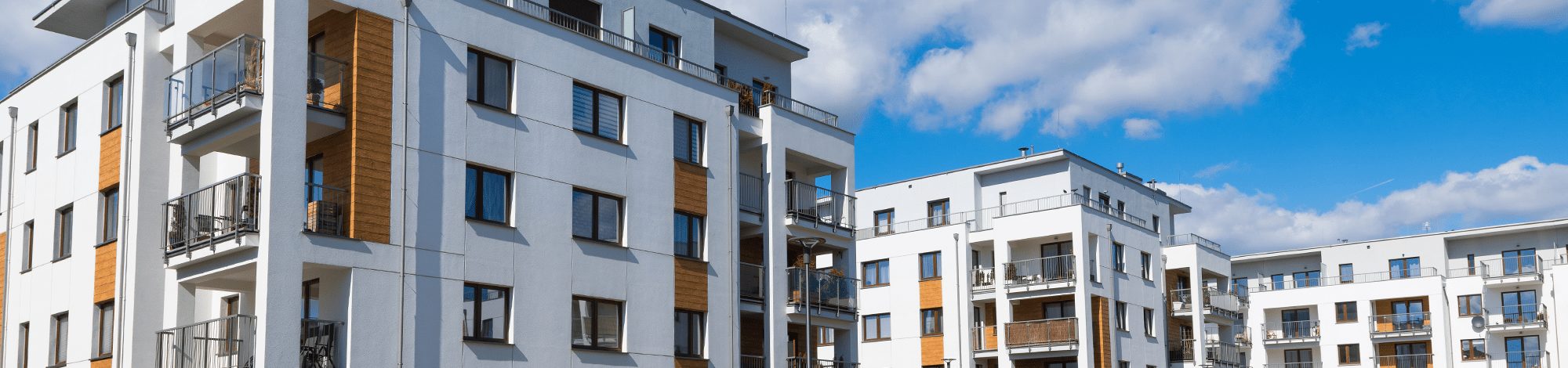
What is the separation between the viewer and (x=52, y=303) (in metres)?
30.6

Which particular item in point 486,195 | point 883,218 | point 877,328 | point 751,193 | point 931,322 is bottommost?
point 877,328

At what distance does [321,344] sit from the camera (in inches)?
944

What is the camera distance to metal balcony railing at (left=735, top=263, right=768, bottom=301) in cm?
3359

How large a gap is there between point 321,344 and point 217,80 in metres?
4.98

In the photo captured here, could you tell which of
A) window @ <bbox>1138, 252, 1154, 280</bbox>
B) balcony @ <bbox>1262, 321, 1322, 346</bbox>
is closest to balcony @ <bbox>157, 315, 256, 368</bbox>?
window @ <bbox>1138, 252, 1154, 280</bbox>

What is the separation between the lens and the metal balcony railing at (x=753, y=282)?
33594 millimetres

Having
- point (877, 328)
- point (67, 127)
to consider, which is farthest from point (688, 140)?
point (877, 328)

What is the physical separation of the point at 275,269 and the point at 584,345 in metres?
→ 7.15

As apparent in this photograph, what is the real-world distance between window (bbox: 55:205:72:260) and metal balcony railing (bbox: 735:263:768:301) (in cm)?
1470

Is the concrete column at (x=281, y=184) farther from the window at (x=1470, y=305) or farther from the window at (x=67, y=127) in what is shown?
the window at (x=1470, y=305)

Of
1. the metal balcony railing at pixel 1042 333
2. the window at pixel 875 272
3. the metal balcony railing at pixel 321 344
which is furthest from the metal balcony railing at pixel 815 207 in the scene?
the window at pixel 875 272

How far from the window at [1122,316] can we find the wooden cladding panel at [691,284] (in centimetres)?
2480

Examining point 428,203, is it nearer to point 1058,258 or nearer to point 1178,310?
point 1058,258

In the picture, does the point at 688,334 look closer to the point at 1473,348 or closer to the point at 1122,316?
the point at 1122,316
